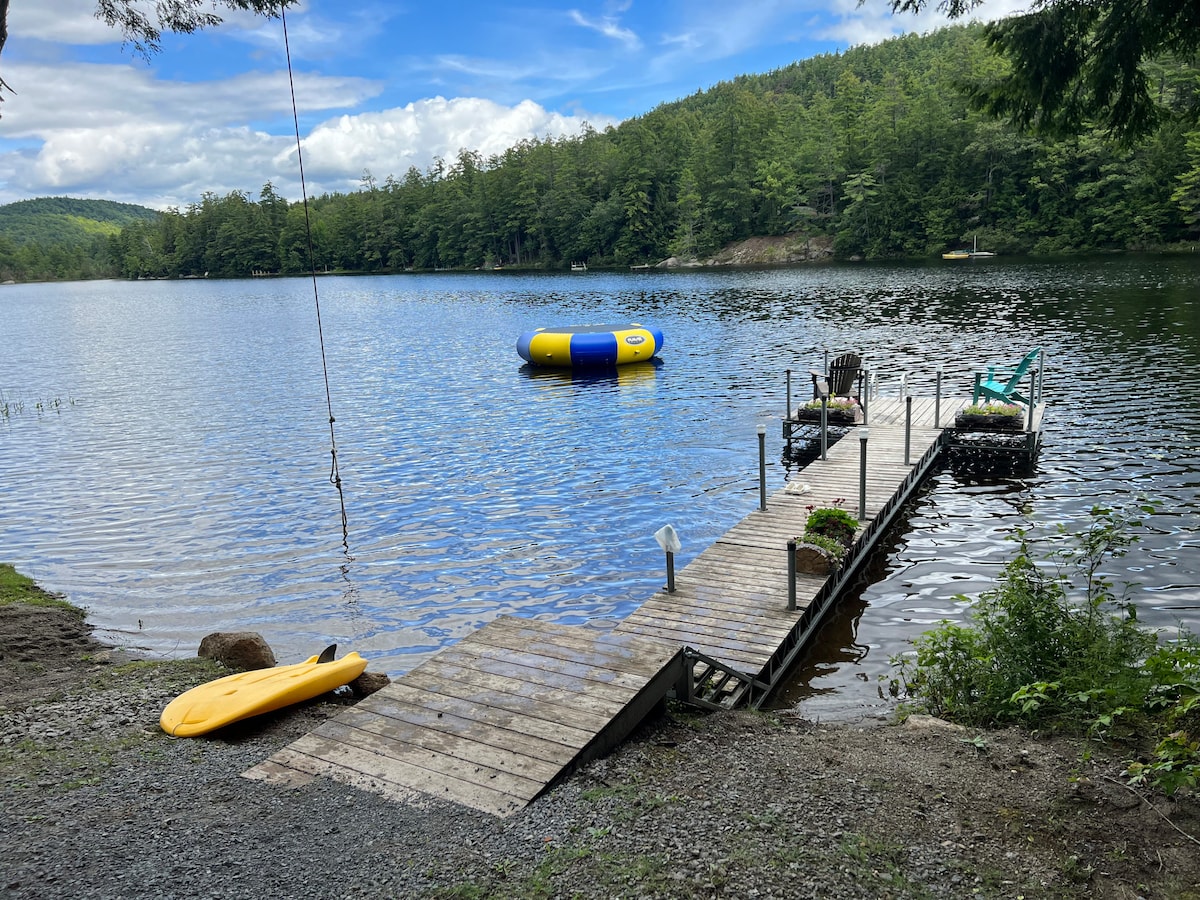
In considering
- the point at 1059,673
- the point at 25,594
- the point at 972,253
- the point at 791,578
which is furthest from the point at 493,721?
the point at 972,253

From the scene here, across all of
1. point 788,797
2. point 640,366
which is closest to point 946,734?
point 788,797

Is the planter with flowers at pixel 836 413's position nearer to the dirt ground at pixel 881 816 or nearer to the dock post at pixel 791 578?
the dock post at pixel 791 578

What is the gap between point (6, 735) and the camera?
622 cm

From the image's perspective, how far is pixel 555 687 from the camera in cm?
624

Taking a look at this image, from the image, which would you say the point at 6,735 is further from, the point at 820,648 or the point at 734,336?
the point at 734,336

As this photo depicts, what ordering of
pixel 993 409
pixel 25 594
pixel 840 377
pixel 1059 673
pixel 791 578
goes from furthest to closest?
pixel 840 377, pixel 993 409, pixel 25 594, pixel 791 578, pixel 1059 673

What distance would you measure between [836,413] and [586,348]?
14066 mm

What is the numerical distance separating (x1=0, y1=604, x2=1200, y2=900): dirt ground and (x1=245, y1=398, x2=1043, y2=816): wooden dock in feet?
1.17

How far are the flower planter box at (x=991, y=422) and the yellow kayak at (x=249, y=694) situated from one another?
13489 millimetres

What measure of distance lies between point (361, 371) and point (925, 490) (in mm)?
24257

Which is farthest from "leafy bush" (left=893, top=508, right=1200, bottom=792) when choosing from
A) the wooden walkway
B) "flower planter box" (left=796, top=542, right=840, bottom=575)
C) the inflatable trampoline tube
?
the inflatable trampoline tube

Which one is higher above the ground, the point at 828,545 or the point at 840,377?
the point at 840,377

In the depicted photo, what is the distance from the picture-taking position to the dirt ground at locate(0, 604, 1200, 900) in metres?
4.01

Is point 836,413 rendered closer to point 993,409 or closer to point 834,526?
point 993,409
